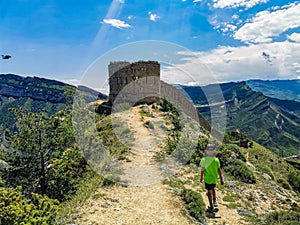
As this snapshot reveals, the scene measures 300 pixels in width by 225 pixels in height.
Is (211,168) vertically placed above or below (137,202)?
above

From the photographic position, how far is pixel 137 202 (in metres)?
15.8

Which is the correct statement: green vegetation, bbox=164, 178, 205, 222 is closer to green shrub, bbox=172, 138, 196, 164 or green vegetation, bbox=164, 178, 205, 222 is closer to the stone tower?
green shrub, bbox=172, 138, 196, 164

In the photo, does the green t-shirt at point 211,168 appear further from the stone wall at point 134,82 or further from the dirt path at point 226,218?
the stone wall at point 134,82

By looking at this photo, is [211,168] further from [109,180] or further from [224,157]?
[224,157]

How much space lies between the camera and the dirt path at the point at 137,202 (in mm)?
13688

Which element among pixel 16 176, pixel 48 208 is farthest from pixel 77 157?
pixel 48 208

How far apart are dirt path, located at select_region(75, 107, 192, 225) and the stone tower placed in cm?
2685

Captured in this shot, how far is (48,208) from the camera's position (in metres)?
11.4

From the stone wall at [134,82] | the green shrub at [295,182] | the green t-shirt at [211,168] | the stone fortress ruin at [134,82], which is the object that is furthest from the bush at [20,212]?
the stone fortress ruin at [134,82]

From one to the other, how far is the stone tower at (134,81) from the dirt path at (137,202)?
2685cm

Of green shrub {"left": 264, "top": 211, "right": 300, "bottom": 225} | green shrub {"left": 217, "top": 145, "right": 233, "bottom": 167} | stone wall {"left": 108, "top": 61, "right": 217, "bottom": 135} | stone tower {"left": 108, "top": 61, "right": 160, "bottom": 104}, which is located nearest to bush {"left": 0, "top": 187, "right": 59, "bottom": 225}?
green shrub {"left": 264, "top": 211, "right": 300, "bottom": 225}

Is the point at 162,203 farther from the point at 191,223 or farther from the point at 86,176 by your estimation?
the point at 86,176

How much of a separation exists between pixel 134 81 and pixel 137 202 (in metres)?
35.5

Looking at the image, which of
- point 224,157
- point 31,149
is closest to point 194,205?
point 31,149
